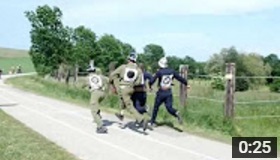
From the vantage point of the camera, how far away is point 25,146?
38.6 feet

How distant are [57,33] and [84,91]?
2033 cm

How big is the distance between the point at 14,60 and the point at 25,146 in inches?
4032

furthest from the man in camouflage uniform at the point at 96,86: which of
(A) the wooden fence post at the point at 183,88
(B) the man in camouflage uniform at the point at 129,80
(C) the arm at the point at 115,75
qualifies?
(A) the wooden fence post at the point at 183,88

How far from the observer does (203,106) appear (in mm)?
18266

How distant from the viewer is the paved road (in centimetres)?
1093

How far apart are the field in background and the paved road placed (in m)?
76.6

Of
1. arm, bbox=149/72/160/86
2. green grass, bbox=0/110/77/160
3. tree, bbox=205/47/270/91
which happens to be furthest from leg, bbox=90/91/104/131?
tree, bbox=205/47/270/91

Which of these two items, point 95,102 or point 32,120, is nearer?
point 95,102

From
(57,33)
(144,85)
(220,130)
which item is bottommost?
(220,130)

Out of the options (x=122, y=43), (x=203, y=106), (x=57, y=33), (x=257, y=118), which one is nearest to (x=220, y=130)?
(x=257, y=118)

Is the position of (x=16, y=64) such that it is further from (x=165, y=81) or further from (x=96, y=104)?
(x=165, y=81)

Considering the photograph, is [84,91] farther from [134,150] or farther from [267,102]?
[134,150]

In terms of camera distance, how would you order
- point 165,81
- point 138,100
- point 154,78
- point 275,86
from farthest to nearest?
point 275,86
point 138,100
point 154,78
point 165,81

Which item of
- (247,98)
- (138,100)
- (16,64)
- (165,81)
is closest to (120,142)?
(165,81)
